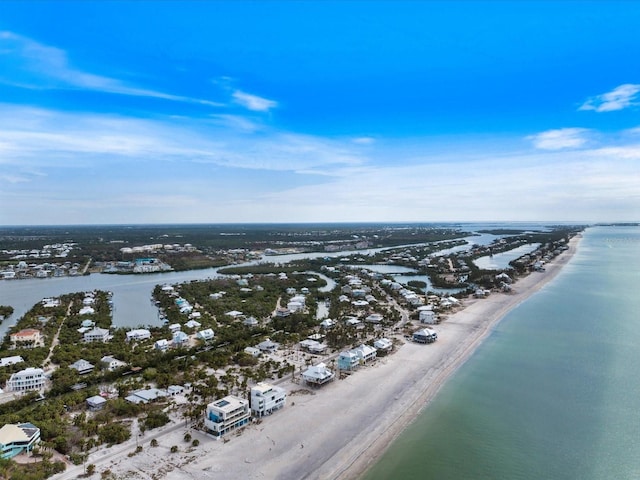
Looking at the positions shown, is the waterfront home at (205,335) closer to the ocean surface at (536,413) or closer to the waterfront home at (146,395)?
the waterfront home at (146,395)

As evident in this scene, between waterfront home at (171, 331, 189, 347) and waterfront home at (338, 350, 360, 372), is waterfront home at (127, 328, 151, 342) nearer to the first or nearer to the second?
waterfront home at (171, 331, 189, 347)

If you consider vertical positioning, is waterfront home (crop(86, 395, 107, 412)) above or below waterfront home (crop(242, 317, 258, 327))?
below

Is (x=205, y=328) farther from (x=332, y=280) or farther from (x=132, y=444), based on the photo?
(x=332, y=280)

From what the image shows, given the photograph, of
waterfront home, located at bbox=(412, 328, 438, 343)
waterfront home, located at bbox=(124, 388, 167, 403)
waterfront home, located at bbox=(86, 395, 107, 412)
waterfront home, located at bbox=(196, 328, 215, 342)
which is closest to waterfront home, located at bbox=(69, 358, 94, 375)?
waterfront home, located at bbox=(86, 395, 107, 412)

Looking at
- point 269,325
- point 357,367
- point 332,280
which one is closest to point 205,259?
point 332,280

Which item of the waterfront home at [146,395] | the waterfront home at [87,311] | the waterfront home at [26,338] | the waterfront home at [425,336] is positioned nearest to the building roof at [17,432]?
the waterfront home at [146,395]

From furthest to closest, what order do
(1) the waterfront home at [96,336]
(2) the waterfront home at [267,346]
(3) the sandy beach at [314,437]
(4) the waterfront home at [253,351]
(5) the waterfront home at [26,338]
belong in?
(1) the waterfront home at [96,336], (5) the waterfront home at [26,338], (2) the waterfront home at [267,346], (4) the waterfront home at [253,351], (3) the sandy beach at [314,437]
